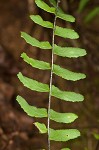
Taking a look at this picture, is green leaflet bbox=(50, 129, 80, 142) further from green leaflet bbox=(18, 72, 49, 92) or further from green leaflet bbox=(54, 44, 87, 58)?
green leaflet bbox=(54, 44, 87, 58)

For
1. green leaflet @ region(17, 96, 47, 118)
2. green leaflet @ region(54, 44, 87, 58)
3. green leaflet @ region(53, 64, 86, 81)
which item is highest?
green leaflet @ region(54, 44, 87, 58)

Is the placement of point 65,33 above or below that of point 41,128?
above

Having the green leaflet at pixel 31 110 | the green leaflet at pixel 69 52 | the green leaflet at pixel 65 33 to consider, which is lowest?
the green leaflet at pixel 31 110

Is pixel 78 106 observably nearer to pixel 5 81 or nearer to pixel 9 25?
pixel 5 81

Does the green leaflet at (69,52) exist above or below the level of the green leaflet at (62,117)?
above

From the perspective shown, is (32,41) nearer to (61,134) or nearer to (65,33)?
(65,33)

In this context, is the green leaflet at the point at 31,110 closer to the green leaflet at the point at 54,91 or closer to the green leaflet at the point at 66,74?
the green leaflet at the point at 54,91

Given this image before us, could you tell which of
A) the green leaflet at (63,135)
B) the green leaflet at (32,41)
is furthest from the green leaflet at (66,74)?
the green leaflet at (63,135)

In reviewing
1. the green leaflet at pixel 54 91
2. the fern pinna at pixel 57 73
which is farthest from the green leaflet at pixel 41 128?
the green leaflet at pixel 54 91

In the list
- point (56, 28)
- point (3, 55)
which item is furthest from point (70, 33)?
point (3, 55)

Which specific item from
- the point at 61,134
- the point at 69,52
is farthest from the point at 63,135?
the point at 69,52

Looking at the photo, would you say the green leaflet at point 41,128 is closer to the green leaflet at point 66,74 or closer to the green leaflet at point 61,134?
the green leaflet at point 61,134

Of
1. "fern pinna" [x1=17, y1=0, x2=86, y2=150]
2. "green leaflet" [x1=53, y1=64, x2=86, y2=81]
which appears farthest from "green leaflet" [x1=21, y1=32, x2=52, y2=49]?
"green leaflet" [x1=53, y1=64, x2=86, y2=81]
